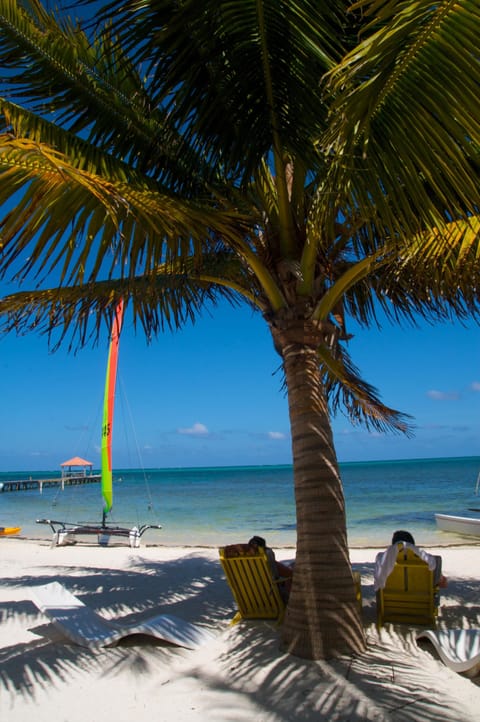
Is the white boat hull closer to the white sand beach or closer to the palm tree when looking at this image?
the white sand beach

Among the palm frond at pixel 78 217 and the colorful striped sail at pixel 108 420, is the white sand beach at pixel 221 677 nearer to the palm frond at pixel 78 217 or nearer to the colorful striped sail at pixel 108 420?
the palm frond at pixel 78 217

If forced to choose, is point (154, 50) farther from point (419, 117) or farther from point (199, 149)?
point (419, 117)

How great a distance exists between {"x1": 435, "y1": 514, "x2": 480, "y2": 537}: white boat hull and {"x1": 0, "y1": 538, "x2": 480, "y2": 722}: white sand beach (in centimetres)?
1040

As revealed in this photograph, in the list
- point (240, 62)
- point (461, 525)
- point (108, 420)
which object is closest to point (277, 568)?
point (240, 62)

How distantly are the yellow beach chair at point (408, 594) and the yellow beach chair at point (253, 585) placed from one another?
1.02 m

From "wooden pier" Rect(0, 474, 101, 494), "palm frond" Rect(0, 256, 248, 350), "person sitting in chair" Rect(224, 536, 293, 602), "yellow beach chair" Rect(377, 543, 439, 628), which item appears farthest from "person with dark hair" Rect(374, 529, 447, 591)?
"wooden pier" Rect(0, 474, 101, 494)

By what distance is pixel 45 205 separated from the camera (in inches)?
114

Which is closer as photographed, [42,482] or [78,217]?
[78,217]

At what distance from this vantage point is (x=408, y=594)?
526cm

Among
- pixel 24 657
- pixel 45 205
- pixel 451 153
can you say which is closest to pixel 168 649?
pixel 24 657

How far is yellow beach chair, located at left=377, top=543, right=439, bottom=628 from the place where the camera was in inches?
204

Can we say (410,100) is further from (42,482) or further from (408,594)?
(42,482)

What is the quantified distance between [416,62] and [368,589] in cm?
679

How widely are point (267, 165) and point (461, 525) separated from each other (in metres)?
14.8
